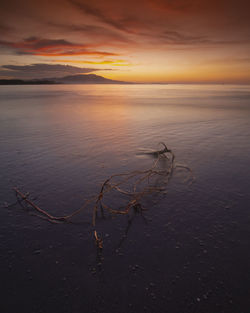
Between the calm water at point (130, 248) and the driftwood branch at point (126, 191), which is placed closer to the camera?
the calm water at point (130, 248)

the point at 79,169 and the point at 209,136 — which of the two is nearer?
the point at 79,169

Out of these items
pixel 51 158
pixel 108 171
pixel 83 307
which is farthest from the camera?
pixel 51 158

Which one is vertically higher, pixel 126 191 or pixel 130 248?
pixel 126 191

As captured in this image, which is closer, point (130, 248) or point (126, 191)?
point (130, 248)

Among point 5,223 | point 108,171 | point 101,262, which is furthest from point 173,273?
point 108,171

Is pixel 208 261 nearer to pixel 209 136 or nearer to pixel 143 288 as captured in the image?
pixel 143 288

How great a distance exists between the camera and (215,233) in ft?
21.8

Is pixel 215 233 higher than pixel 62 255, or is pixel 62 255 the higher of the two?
pixel 215 233

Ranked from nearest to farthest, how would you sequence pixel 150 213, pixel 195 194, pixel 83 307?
1. pixel 83 307
2. pixel 150 213
3. pixel 195 194

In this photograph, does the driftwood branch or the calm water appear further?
the driftwood branch

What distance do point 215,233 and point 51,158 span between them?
33.7 ft

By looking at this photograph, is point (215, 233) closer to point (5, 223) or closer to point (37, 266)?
point (37, 266)

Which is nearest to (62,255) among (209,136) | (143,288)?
(143,288)

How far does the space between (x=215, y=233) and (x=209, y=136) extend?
14.3 meters
